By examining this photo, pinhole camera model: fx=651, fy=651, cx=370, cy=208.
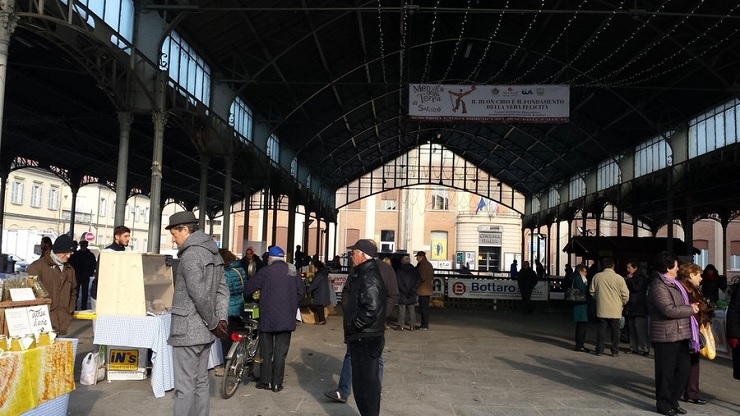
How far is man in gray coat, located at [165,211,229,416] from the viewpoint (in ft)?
14.6

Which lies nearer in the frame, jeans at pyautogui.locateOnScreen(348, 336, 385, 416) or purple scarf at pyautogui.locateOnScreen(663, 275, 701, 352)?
jeans at pyautogui.locateOnScreen(348, 336, 385, 416)

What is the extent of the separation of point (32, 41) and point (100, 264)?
8248mm

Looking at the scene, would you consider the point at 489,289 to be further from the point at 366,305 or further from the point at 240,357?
the point at 366,305

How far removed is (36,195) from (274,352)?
4616 cm

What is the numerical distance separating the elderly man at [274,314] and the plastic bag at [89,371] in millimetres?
1836

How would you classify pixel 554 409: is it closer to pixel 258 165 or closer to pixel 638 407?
pixel 638 407

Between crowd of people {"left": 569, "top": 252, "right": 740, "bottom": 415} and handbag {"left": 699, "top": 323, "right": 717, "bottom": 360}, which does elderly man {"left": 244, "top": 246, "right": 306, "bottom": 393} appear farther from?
handbag {"left": 699, "top": 323, "right": 717, "bottom": 360}

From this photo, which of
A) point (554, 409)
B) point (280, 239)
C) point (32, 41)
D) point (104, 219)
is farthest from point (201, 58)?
point (104, 219)

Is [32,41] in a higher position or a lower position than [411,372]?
higher

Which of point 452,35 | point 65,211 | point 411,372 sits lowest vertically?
point 411,372

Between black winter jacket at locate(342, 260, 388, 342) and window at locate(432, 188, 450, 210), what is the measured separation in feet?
165

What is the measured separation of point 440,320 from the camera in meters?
16.6

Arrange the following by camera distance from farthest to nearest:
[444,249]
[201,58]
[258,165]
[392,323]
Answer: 1. [444,249]
2. [258,165]
3. [201,58]
4. [392,323]

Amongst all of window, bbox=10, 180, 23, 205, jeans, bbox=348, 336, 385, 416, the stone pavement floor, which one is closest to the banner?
the stone pavement floor
